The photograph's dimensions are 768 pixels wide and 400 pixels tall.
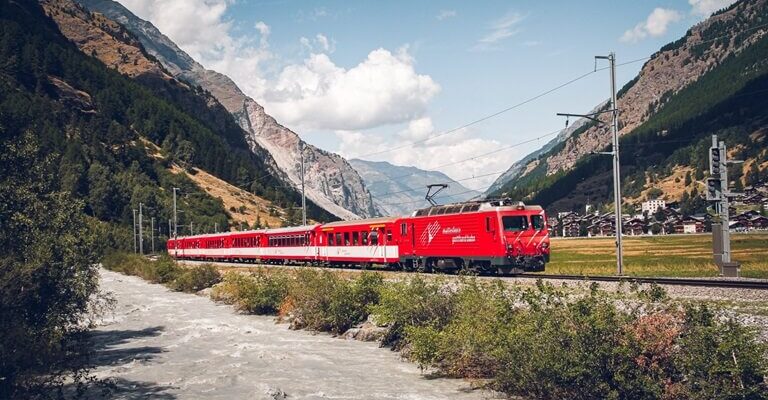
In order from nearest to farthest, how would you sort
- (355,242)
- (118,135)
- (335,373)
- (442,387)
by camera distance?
(442,387)
(335,373)
(355,242)
(118,135)

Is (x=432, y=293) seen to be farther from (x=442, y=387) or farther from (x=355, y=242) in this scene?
(x=355, y=242)

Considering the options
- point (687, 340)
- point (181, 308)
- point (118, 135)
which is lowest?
point (181, 308)

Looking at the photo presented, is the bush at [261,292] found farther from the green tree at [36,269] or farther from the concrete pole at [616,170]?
the concrete pole at [616,170]

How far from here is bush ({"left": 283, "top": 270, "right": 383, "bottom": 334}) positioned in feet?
95.4

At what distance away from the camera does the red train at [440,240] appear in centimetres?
3231

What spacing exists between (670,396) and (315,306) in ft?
65.7

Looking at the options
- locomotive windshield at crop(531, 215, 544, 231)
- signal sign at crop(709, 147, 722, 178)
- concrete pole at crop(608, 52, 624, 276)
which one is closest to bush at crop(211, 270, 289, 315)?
locomotive windshield at crop(531, 215, 544, 231)

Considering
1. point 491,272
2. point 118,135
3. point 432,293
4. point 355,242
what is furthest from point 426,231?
point 118,135

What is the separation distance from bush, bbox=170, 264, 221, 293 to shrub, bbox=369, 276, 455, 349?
102 feet

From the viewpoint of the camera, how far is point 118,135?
171750 millimetres

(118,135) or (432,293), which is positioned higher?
(118,135)

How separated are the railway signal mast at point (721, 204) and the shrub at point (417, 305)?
46.4 feet

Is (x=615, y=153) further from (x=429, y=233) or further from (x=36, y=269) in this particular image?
(x=36, y=269)

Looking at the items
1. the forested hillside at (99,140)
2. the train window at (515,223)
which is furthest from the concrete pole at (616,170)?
the forested hillside at (99,140)
